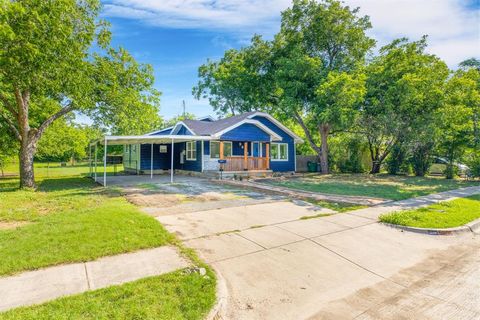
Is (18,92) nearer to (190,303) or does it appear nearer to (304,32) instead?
(190,303)

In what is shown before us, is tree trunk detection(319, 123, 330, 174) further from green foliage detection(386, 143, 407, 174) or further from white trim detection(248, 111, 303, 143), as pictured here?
green foliage detection(386, 143, 407, 174)

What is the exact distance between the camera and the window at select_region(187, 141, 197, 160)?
19.1 m

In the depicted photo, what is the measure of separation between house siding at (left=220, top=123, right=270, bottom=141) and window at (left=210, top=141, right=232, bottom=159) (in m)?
0.90

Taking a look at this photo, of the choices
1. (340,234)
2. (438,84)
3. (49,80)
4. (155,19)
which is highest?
(155,19)

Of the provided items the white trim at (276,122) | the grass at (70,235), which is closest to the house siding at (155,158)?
the white trim at (276,122)

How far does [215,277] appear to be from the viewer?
12.2 ft

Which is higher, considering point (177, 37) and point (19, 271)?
point (177, 37)

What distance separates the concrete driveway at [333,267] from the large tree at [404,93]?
1138 cm

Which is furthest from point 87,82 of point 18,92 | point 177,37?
point 177,37

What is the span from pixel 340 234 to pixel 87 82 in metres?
11.5

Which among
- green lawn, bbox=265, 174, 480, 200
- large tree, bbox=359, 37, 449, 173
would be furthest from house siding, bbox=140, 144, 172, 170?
large tree, bbox=359, 37, 449, 173

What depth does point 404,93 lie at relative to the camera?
15273mm

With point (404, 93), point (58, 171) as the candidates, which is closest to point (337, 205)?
point (404, 93)

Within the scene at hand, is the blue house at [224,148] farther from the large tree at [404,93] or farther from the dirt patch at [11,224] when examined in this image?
Result: the dirt patch at [11,224]
